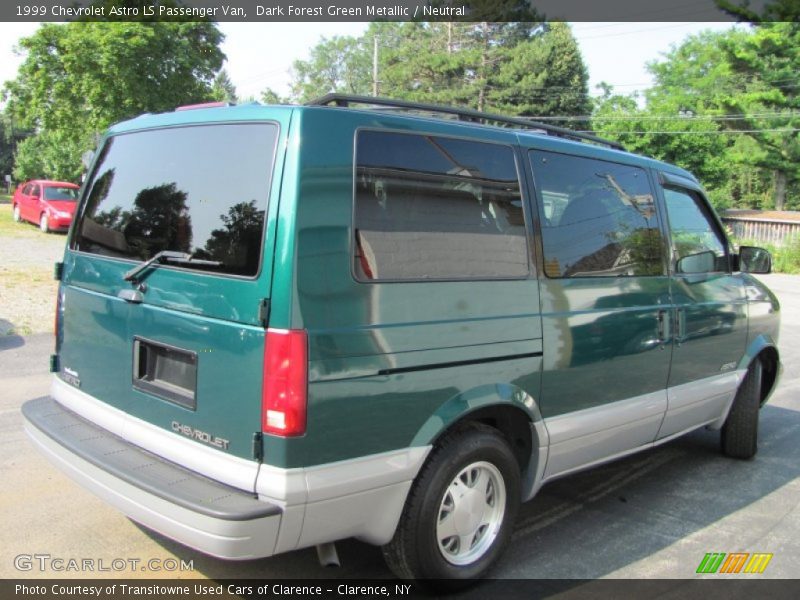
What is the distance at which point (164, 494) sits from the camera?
2.68 meters

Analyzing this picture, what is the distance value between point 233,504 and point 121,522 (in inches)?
61.7

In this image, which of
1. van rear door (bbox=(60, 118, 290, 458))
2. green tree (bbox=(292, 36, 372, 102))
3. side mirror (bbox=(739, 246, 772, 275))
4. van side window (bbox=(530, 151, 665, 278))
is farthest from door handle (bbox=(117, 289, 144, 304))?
green tree (bbox=(292, 36, 372, 102))

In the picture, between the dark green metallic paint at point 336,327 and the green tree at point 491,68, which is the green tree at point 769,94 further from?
the dark green metallic paint at point 336,327

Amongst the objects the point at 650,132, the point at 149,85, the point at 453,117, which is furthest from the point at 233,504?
the point at 650,132

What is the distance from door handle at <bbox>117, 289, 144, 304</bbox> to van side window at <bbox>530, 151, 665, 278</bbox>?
6.51 ft

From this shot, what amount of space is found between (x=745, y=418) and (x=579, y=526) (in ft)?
6.59

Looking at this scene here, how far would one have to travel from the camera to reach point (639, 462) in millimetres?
5320

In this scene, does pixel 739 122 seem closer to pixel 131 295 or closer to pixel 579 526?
pixel 579 526

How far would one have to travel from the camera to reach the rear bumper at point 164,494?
2.53 meters

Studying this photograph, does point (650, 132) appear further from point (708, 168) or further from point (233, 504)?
point (233, 504)

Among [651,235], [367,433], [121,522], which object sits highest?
[651,235]

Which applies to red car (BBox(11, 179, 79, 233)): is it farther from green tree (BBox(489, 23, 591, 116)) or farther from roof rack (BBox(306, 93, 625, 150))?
green tree (BBox(489, 23, 591, 116))
